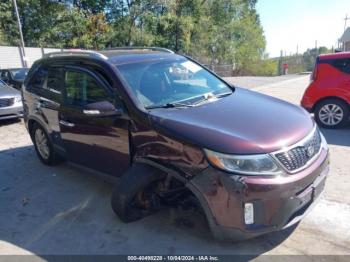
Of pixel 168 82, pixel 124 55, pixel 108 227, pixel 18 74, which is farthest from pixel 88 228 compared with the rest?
pixel 18 74

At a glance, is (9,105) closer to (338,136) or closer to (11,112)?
(11,112)

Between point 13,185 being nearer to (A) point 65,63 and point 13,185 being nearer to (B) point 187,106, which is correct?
(A) point 65,63

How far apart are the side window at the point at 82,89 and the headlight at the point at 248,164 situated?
1.60 meters

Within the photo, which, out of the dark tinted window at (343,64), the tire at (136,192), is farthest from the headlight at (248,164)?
the dark tinted window at (343,64)

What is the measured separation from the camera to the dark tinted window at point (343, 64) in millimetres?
7027

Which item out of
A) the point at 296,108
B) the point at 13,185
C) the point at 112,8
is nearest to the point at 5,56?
the point at 112,8

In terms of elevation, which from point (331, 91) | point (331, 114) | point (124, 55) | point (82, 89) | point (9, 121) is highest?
point (124, 55)

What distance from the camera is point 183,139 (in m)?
2.91

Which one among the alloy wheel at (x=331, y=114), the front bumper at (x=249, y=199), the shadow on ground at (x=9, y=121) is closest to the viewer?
the front bumper at (x=249, y=199)

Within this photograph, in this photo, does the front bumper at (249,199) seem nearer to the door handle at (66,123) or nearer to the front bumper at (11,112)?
the door handle at (66,123)

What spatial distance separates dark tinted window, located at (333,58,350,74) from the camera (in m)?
7.03

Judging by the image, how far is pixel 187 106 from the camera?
3.46m

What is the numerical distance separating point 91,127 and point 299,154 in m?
2.26

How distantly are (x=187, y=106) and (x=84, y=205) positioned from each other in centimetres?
178
